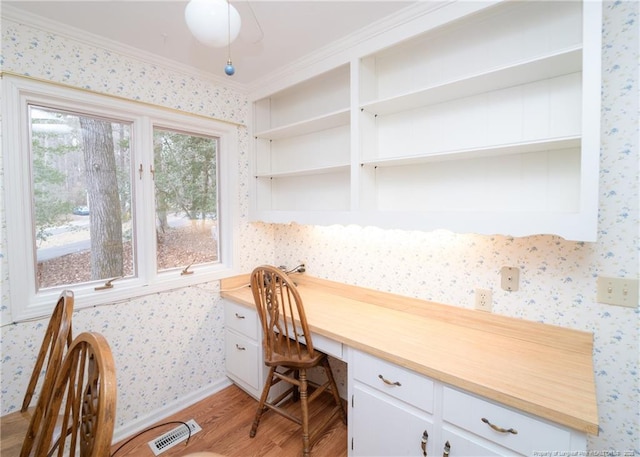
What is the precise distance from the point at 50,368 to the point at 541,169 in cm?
212

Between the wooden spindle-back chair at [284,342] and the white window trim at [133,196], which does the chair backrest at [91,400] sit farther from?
the white window trim at [133,196]

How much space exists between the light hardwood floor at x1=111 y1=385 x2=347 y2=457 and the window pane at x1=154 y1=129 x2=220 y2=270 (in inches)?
42.2

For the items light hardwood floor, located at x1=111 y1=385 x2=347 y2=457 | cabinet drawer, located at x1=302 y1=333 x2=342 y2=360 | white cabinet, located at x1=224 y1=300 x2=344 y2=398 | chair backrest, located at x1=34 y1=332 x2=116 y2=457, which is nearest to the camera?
chair backrest, located at x1=34 y1=332 x2=116 y2=457

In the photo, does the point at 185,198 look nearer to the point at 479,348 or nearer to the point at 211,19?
the point at 211,19

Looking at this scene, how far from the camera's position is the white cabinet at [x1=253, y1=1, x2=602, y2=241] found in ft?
3.79

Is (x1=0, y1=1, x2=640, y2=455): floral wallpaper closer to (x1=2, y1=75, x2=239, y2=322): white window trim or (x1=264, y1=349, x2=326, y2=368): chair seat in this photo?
(x1=2, y1=75, x2=239, y2=322): white window trim

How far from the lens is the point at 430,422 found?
120 cm

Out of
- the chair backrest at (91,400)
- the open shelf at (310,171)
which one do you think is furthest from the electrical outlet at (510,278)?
the chair backrest at (91,400)

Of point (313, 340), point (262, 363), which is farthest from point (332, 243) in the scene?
point (262, 363)

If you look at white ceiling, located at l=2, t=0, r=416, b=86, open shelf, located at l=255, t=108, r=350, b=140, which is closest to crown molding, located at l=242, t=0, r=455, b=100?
white ceiling, located at l=2, t=0, r=416, b=86

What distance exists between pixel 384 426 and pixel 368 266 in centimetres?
93

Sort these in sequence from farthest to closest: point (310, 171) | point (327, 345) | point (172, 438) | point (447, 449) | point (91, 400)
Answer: point (310, 171) < point (172, 438) < point (327, 345) < point (447, 449) < point (91, 400)

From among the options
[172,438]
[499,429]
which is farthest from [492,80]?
[172,438]

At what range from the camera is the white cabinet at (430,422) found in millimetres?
987
